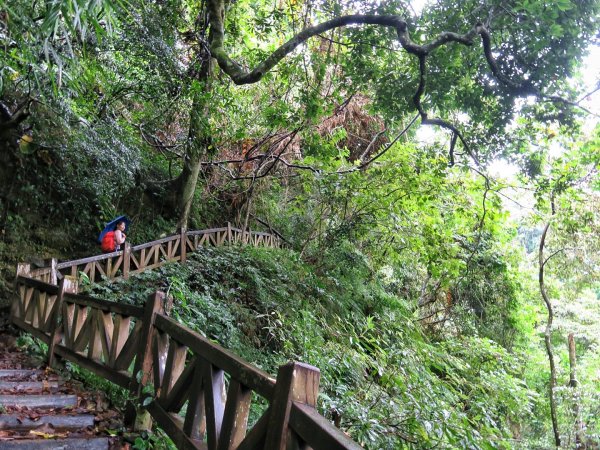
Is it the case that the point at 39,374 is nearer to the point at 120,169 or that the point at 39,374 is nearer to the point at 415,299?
the point at 120,169

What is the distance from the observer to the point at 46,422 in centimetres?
396

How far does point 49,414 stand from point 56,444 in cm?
93

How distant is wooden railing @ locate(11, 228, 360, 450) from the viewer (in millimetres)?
2373

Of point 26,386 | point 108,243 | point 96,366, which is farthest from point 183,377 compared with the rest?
point 108,243

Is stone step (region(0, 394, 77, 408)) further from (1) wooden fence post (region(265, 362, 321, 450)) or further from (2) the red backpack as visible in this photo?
(2) the red backpack

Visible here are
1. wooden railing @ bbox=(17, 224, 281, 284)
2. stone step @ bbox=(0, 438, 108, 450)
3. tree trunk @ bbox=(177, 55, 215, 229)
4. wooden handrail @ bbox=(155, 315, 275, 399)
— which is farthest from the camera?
tree trunk @ bbox=(177, 55, 215, 229)

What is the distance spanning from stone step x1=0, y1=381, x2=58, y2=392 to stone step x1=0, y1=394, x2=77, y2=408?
21.4 inches

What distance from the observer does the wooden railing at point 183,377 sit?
237cm

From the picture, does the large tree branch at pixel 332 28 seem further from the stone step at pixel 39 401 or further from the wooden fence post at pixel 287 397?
the wooden fence post at pixel 287 397

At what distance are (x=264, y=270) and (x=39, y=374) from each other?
7008mm

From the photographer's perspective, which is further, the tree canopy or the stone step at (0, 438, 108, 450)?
the tree canopy

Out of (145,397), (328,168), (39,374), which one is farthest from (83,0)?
(328,168)

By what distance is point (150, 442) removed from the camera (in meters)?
3.89

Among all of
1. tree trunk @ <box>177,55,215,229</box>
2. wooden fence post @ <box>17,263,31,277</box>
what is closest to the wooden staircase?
wooden fence post @ <box>17,263,31,277</box>
